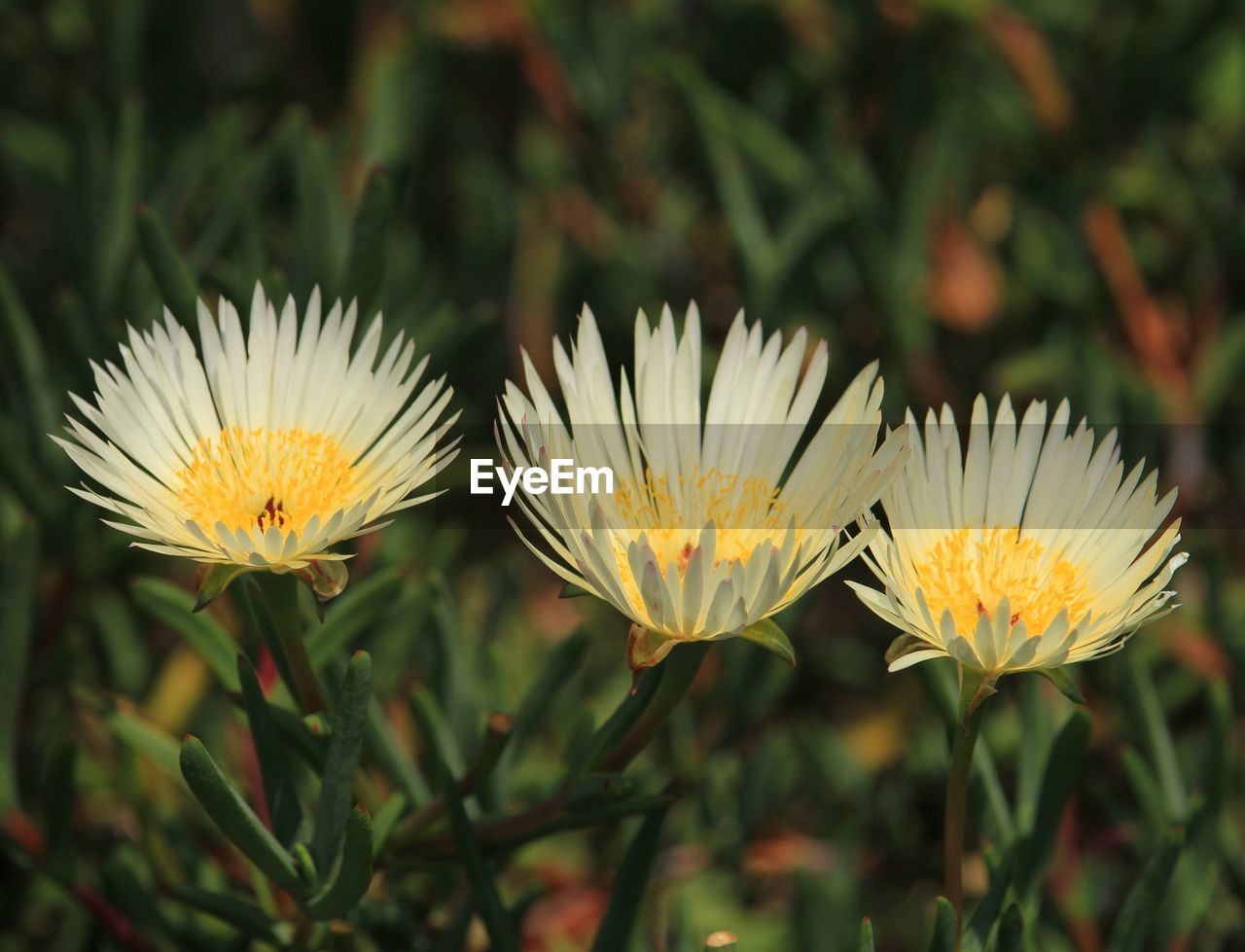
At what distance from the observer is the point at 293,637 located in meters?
0.39

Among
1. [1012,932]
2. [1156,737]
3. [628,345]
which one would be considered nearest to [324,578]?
[1012,932]

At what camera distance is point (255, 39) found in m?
1.19

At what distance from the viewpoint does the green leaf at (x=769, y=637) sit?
357mm

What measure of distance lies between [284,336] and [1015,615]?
262mm

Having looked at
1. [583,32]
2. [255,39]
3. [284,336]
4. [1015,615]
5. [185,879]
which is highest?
[255,39]

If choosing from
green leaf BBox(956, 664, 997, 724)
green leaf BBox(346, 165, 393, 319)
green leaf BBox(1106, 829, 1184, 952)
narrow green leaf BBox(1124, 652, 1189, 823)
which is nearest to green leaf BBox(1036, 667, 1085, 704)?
green leaf BBox(956, 664, 997, 724)

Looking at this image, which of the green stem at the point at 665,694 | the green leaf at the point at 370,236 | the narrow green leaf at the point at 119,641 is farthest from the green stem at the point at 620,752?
the narrow green leaf at the point at 119,641

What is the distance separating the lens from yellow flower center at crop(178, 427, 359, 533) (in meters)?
0.41

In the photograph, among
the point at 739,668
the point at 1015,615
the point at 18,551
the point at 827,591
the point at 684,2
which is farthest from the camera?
the point at 684,2

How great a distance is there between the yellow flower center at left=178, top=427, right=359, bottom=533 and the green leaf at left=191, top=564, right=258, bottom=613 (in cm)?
4

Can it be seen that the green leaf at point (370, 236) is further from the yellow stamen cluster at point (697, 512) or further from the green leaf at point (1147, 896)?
the green leaf at point (1147, 896)

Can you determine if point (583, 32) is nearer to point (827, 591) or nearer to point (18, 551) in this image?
point (827, 591)

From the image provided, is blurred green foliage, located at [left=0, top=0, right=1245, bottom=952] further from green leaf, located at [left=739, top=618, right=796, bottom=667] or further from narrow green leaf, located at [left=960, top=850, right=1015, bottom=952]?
green leaf, located at [left=739, top=618, right=796, bottom=667]

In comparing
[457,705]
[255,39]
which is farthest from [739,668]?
[255,39]
